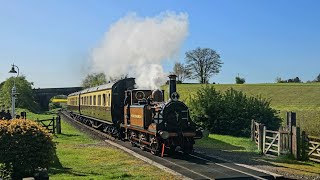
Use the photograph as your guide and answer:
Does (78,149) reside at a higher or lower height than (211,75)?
lower

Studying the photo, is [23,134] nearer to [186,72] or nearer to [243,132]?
[243,132]

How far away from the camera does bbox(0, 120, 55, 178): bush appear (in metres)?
10.8

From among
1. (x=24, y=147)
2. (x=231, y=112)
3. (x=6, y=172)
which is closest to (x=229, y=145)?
(x=231, y=112)

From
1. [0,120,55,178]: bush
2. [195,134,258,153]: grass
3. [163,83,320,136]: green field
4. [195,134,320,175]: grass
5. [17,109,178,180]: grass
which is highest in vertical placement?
[163,83,320,136]: green field

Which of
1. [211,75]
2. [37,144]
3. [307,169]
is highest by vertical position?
[211,75]

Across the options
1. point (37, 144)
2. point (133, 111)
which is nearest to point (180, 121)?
point (133, 111)

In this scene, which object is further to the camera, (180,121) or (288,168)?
(180,121)

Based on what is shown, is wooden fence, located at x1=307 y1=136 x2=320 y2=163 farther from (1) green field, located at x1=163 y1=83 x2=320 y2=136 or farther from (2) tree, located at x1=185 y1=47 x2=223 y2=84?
(2) tree, located at x1=185 y1=47 x2=223 y2=84

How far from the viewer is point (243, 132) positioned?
93.8 feet

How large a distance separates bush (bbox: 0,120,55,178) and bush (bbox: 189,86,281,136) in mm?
19327

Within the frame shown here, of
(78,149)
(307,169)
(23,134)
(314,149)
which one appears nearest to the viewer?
(23,134)

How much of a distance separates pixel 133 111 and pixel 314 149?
26.8 feet

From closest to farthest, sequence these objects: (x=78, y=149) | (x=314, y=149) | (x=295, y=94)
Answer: (x=314, y=149) → (x=78, y=149) → (x=295, y=94)

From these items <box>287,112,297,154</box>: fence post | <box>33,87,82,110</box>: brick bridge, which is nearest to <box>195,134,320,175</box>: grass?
<box>287,112,297,154</box>: fence post
